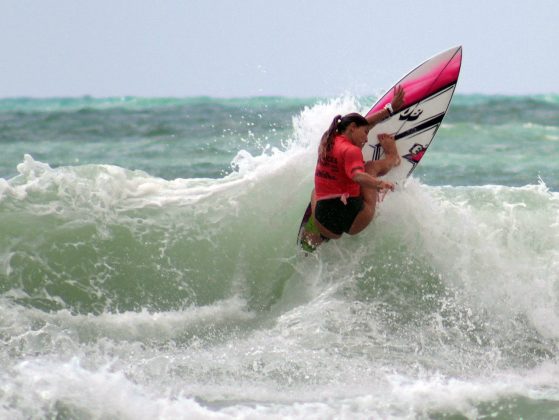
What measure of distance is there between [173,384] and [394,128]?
258 cm

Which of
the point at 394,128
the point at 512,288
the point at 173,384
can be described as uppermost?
the point at 394,128

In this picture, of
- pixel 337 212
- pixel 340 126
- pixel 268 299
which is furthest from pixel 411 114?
pixel 268 299

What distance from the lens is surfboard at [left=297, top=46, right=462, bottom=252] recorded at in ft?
24.0

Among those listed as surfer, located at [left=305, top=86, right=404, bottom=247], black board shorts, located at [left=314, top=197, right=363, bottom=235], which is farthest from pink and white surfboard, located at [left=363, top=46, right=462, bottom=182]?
black board shorts, located at [left=314, top=197, right=363, bottom=235]

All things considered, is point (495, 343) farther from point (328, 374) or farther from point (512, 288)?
point (328, 374)

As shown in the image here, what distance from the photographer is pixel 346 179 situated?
6664 mm

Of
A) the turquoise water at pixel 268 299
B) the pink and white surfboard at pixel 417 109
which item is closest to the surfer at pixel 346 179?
the pink and white surfboard at pixel 417 109

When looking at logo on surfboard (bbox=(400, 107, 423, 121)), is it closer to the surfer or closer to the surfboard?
the surfboard

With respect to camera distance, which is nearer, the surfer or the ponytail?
the surfer

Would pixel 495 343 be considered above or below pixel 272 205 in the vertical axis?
below

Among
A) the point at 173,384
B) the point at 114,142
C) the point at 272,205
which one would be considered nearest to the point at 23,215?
the point at 272,205

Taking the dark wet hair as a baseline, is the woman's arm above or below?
above

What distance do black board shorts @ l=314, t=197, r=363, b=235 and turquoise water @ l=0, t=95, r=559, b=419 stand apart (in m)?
0.36

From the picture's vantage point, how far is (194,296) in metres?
7.50
